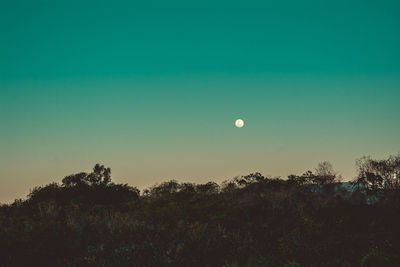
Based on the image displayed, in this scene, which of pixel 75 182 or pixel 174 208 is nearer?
pixel 174 208

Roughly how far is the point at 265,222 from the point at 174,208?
555 centimetres

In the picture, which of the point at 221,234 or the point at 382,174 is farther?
the point at 382,174

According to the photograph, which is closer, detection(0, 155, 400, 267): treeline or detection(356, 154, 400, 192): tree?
detection(0, 155, 400, 267): treeline

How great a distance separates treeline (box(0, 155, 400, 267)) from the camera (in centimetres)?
1129

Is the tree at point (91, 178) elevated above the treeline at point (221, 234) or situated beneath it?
elevated above

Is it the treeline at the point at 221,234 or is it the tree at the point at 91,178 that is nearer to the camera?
the treeline at the point at 221,234

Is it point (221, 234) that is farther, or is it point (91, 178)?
point (91, 178)

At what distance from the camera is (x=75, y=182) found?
150 feet

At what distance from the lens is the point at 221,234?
13664 millimetres

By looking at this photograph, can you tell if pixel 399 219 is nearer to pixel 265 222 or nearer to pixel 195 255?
pixel 265 222

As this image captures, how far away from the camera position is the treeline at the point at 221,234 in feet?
37.0

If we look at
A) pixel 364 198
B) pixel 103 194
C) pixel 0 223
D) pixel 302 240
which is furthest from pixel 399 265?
pixel 103 194

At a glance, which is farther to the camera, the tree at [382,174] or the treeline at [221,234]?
the tree at [382,174]

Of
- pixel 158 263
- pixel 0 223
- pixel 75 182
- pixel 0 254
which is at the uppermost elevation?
pixel 75 182
